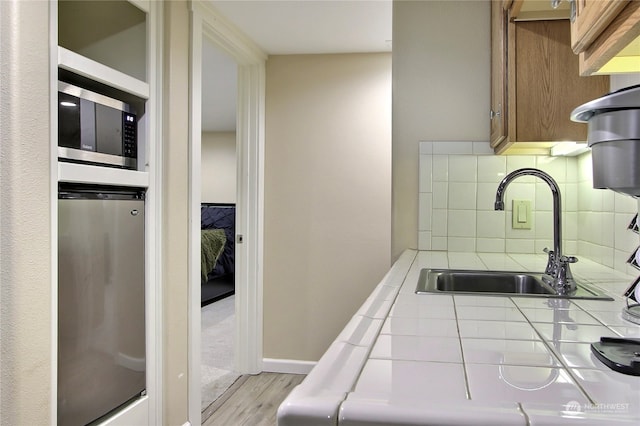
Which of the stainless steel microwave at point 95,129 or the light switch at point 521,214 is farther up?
the stainless steel microwave at point 95,129

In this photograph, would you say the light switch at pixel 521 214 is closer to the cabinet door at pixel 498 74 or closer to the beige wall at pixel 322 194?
the cabinet door at pixel 498 74

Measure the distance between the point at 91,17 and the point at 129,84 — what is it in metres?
0.46

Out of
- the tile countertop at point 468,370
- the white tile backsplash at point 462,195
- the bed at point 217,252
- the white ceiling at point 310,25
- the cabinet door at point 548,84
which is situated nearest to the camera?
the tile countertop at point 468,370

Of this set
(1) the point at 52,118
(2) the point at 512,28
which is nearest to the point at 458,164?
(2) the point at 512,28

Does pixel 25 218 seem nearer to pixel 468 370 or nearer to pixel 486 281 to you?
pixel 468 370

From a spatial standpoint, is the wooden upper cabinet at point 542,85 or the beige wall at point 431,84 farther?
the beige wall at point 431,84

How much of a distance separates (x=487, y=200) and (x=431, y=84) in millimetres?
628

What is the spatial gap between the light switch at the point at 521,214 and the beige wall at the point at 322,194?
1.26 m

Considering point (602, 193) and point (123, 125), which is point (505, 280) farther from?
point (123, 125)

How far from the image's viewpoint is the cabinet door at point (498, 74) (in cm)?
189

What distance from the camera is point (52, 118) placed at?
1.60 m

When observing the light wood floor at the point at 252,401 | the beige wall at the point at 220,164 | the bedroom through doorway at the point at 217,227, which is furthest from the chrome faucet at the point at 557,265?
the beige wall at the point at 220,164

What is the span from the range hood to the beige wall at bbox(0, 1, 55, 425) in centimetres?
148

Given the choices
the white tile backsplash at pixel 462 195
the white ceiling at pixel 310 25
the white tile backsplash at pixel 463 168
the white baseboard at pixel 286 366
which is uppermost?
the white ceiling at pixel 310 25
